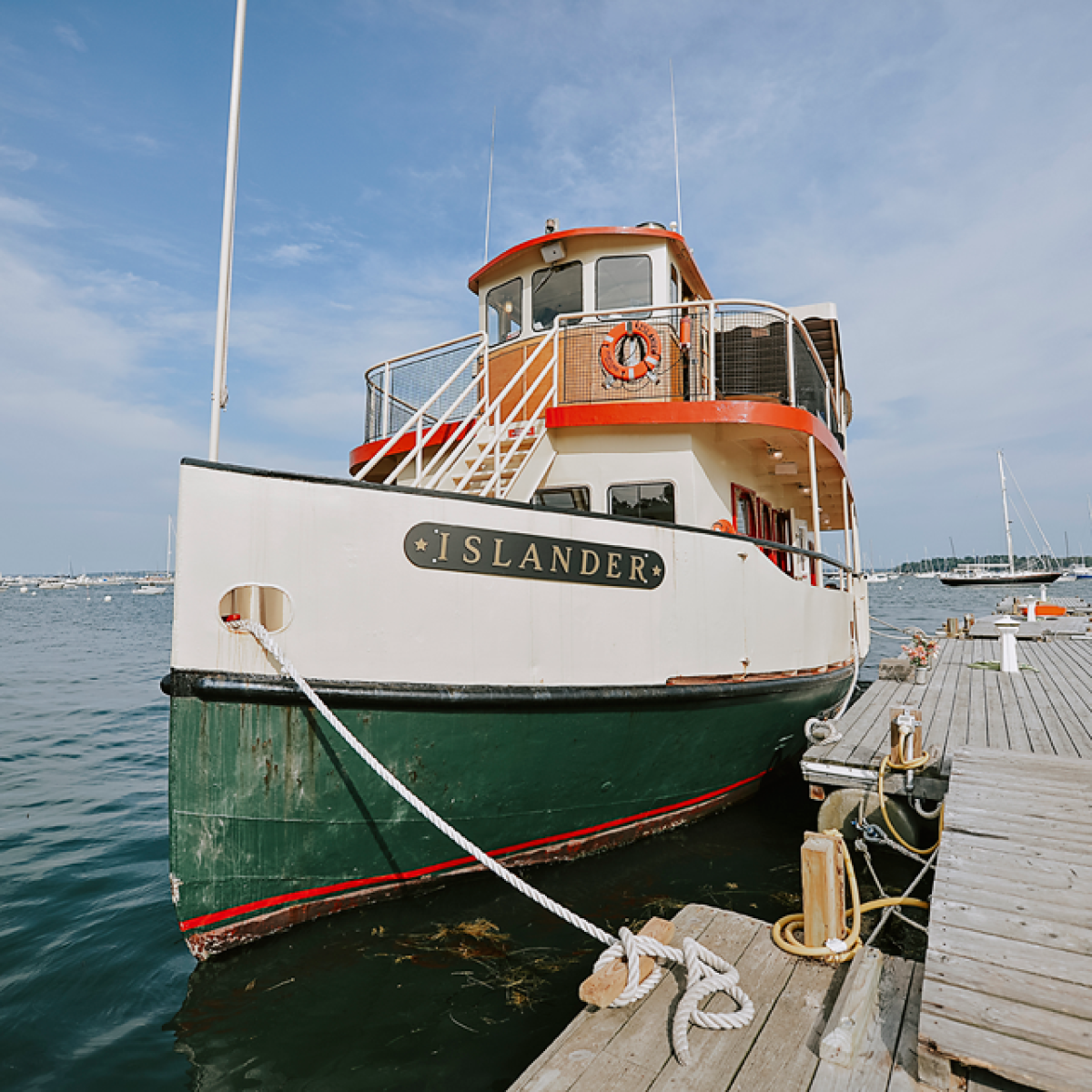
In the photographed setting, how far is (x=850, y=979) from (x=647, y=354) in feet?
16.8

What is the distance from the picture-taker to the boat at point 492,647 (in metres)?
3.67

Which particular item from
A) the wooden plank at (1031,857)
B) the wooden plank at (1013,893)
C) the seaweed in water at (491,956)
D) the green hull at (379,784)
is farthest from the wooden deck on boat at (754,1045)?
the green hull at (379,784)

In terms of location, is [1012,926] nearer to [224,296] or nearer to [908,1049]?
[908,1049]

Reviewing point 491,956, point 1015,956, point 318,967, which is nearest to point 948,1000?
point 1015,956

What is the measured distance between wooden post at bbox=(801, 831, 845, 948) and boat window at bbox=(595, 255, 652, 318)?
5834 mm

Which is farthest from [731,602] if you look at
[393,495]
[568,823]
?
[393,495]

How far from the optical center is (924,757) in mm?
4797

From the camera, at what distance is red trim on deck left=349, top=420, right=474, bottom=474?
6835 millimetres

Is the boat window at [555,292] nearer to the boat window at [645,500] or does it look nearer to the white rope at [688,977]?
the boat window at [645,500]

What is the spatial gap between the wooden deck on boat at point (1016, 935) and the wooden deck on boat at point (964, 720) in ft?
2.87

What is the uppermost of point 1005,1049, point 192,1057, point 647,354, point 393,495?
point 647,354

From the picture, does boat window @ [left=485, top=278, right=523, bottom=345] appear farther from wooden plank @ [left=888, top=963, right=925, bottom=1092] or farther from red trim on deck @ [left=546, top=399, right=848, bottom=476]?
wooden plank @ [left=888, top=963, right=925, bottom=1092]

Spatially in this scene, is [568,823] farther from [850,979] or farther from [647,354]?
[647,354]

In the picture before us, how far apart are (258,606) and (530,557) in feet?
5.37
